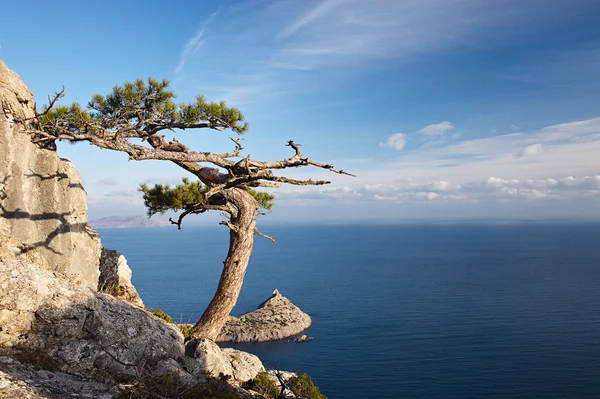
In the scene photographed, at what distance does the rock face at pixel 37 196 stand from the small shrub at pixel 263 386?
5.42 metres

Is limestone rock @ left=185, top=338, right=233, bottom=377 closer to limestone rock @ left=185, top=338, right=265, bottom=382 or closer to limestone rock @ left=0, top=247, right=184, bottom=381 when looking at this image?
limestone rock @ left=185, top=338, right=265, bottom=382

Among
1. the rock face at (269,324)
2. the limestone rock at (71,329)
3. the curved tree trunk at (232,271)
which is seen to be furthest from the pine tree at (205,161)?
the rock face at (269,324)

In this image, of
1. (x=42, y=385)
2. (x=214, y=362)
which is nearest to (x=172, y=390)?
(x=42, y=385)

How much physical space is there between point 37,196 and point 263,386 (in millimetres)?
7853

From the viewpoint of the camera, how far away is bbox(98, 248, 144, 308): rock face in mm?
13961

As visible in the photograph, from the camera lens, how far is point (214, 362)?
420 inches

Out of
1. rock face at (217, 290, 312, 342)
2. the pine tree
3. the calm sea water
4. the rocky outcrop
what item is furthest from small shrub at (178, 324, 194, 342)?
rock face at (217, 290, 312, 342)

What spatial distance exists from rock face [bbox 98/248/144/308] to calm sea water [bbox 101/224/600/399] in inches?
1308

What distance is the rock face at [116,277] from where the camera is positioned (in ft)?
45.8

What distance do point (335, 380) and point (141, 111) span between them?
2312 inches

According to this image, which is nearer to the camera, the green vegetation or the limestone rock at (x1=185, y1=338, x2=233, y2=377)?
the green vegetation

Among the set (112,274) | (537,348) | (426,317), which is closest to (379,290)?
(426,317)

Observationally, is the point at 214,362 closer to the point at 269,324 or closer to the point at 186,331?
the point at 186,331

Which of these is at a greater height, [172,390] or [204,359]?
[172,390]
